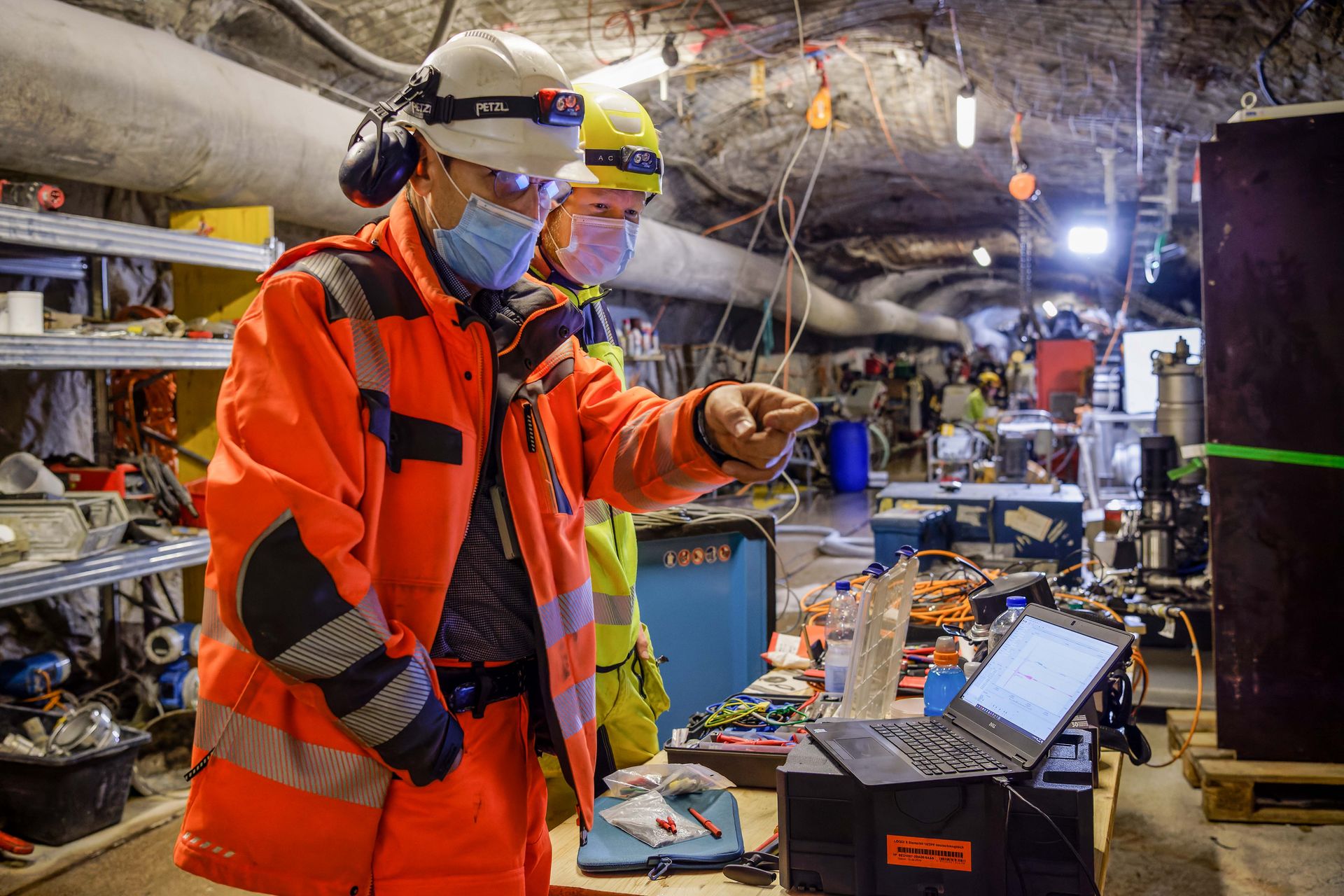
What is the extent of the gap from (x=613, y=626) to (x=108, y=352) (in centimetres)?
195

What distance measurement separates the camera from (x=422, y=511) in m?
1.21

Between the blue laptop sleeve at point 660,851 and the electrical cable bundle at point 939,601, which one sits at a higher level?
the electrical cable bundle at point 939,601

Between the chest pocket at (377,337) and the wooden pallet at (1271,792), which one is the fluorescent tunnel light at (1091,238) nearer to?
the wooden pallet at (1271,792)

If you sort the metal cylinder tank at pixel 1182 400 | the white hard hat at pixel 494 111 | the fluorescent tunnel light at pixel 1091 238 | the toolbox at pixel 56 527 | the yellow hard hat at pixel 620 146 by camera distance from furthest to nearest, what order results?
1. the fluorescent tunnel light at pixel 1091 238
2. the metal cylinder tank at pixel 1182 400
3. the toolbox at pixel 56 527
4. the yellow hard hat at pixel 620 146
5. the white hard hat at pixel 494 111

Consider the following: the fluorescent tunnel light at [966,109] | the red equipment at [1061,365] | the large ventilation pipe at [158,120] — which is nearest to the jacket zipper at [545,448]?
the large ventilation pipe at [158,120]

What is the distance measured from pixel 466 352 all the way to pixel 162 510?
2.74 metres

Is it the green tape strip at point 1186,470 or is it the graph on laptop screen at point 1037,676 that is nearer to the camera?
the graph on laptop screen at point 1037,676

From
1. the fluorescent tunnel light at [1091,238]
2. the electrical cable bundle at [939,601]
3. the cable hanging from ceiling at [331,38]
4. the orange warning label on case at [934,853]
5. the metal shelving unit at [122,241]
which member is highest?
the fluorescent tunnel light at [1091,238]

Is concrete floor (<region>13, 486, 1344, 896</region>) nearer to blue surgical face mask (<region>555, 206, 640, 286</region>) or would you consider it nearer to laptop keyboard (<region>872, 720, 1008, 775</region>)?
laptop keyboard (<region>872, 720, 1008, 775</region>)

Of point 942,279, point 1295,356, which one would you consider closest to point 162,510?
point 1295,356

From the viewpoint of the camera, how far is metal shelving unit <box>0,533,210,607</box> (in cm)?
274

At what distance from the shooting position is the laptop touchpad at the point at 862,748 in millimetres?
1441

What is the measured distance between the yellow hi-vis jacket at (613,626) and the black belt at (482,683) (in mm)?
725

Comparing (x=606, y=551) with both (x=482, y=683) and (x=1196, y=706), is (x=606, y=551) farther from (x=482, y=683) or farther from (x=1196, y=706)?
(x=1196, y=706)
